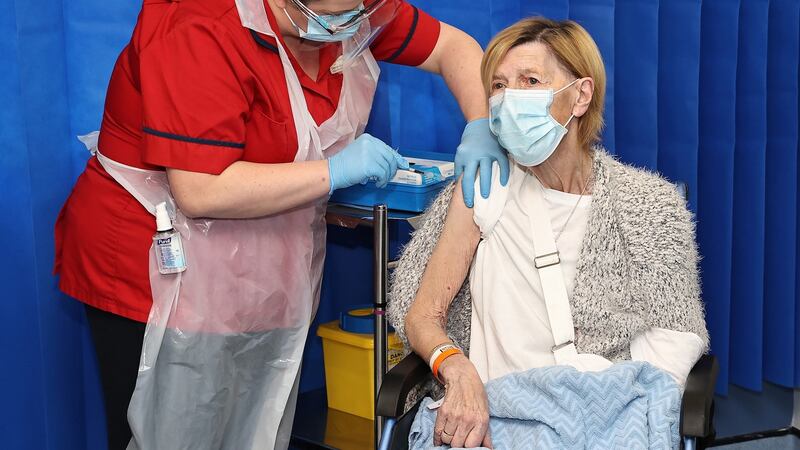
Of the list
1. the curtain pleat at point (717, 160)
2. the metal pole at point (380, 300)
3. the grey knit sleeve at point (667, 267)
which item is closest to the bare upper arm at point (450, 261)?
the metal pole at point (380, 300)

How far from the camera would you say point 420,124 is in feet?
9.36

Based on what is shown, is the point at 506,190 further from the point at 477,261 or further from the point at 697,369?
the point at 697,369

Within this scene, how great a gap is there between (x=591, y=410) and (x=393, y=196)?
2.44ft

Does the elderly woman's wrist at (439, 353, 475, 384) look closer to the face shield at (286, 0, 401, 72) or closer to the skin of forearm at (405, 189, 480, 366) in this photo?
the skin of forearm at (405, 189, 480, 366)

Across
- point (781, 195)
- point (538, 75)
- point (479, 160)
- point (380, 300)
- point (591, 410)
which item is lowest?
point (591, 410)

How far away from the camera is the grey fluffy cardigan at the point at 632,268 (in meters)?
1.90

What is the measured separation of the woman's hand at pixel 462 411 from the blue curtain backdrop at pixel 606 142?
103 cm

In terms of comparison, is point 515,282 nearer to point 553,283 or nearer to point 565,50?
point 553,283

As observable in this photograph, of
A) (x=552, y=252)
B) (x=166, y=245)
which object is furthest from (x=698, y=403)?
(x=166, y=245)

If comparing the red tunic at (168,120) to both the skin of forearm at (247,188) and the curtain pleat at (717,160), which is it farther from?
the curtain pleat at (717,160)

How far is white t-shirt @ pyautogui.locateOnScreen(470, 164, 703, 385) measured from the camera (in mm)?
1938

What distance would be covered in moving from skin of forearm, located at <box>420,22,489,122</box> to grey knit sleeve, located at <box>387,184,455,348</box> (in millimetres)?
248

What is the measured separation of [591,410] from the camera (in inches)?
68.1

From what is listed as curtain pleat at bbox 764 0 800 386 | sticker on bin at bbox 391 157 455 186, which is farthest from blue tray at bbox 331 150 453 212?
curtain pleat at bbox 764 0 800 386
